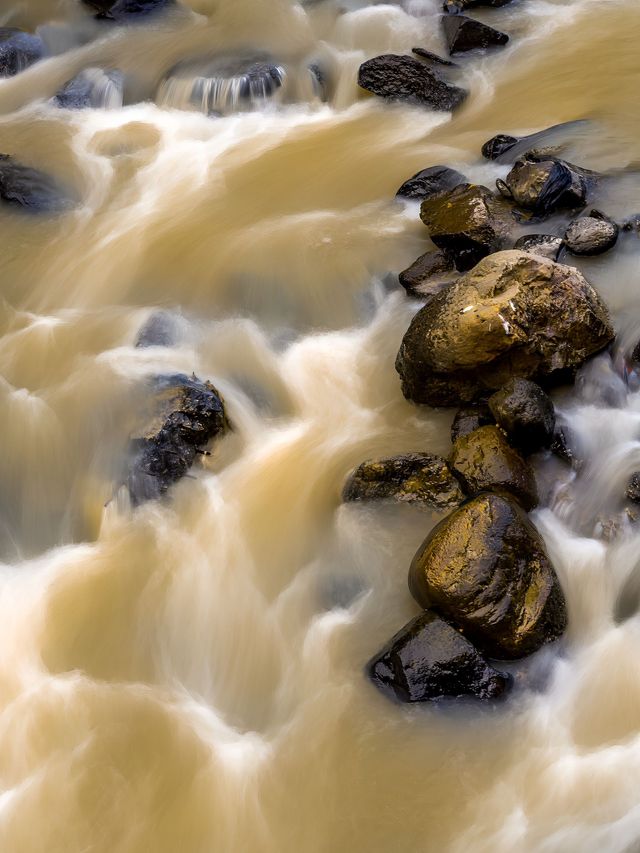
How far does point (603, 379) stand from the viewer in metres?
5.32

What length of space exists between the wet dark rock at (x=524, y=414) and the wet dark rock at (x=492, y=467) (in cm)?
8

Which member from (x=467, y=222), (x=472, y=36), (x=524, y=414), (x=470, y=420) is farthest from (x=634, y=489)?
(x=472, y=36)

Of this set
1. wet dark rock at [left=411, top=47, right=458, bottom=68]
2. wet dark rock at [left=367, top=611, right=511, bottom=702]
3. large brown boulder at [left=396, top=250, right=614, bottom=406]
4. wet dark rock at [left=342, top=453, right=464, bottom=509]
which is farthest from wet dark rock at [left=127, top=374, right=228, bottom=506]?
wet dark rock at [left=411, top=47, right=458, bottom=68]

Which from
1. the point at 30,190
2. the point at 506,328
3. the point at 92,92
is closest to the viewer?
the point at 506,328

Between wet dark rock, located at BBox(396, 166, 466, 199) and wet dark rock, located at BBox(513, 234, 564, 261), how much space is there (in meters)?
1.29

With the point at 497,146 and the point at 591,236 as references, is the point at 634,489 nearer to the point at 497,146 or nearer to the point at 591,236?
the point at 591,236

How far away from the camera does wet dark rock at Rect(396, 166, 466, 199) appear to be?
23.8 ft

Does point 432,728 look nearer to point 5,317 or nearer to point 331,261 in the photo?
point 331,261

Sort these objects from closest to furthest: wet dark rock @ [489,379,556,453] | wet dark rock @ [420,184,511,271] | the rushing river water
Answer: the rushing river water → wet dark rock @ [489,379,556,453] → wet dark rock @ [420,184,511,271]

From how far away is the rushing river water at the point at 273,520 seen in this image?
3.90m

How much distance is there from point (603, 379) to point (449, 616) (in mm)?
1951

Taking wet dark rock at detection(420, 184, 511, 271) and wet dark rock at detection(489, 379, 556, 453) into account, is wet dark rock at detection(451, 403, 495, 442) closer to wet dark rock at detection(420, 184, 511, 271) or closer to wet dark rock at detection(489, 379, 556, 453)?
wet dark rock at detection(489, 379, 556, 453)

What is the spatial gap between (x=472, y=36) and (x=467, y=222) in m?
3.92

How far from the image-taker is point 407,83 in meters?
8.80
